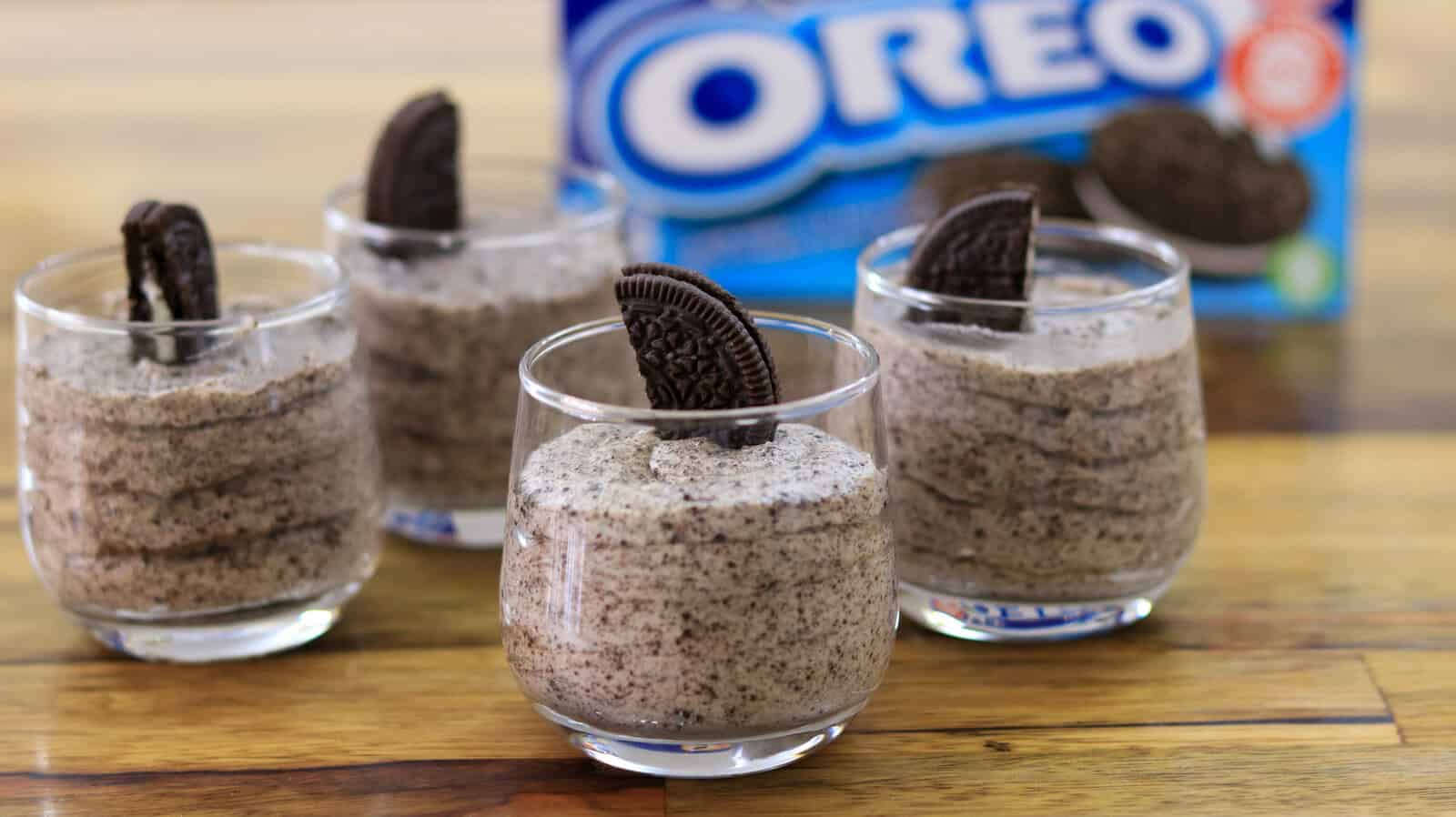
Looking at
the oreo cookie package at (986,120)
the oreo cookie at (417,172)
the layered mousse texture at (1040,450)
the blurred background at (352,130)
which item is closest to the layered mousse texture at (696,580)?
the layered mousse texture at (1040,450)

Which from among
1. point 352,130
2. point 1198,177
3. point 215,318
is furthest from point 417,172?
point 352,130

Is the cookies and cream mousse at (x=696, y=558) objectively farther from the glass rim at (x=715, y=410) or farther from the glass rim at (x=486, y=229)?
the glass rim at (x=486, y=229)

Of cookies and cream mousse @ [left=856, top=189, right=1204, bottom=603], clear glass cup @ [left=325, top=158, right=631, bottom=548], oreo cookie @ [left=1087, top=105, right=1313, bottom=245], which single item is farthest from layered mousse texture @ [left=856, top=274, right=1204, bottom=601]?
oreo cookie @ [left=1087, top=105, right=1313, bottom=245]

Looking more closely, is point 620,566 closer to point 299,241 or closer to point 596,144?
point 596,144

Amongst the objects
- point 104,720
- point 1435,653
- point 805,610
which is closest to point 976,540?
point 805,610

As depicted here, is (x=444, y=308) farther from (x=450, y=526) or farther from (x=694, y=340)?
(x=694, y=340)

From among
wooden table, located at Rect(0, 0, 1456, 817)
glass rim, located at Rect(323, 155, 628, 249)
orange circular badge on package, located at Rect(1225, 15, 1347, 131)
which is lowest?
wooden table, located at Rect(0, 0, 1456, 817)

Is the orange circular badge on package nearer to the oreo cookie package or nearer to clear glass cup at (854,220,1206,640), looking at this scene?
the oreo cookie package
